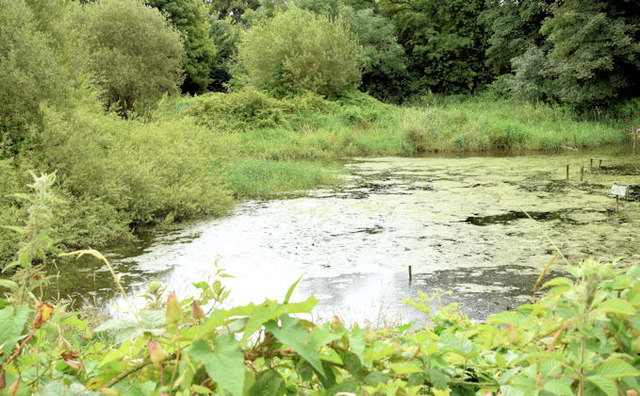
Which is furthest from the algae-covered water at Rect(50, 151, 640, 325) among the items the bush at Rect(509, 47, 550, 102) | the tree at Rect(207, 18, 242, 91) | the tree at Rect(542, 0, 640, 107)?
the tree at Rect(207, 18, 242, 91)

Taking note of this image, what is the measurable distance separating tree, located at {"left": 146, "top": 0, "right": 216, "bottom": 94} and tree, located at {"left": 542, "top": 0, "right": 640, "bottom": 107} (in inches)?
666

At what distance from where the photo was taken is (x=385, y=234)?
6.49 metres

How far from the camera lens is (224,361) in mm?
598

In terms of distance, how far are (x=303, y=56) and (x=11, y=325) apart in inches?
792

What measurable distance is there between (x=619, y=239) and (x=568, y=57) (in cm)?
1371

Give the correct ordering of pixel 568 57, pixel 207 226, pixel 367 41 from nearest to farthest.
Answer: pixel 207 226 → pixel 568 57 → pixel 367 41

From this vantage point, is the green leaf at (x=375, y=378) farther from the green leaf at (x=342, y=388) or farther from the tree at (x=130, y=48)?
the tree at (x=130, y=48)

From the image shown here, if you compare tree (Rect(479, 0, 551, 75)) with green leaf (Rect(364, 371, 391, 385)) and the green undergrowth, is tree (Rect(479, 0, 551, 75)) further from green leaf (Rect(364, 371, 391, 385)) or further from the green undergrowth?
green leaf (Rect(364, 371, 391, 385))

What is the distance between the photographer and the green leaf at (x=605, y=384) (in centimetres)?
63

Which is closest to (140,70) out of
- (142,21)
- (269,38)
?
(142,21)

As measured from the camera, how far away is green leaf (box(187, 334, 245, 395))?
0.57 meters

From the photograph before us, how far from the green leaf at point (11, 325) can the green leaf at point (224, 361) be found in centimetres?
22

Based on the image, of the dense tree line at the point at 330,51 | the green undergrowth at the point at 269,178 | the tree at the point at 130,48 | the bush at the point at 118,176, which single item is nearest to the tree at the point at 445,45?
the dense tree line at the point at 330,51

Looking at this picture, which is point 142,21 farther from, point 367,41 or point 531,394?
point 531,394
